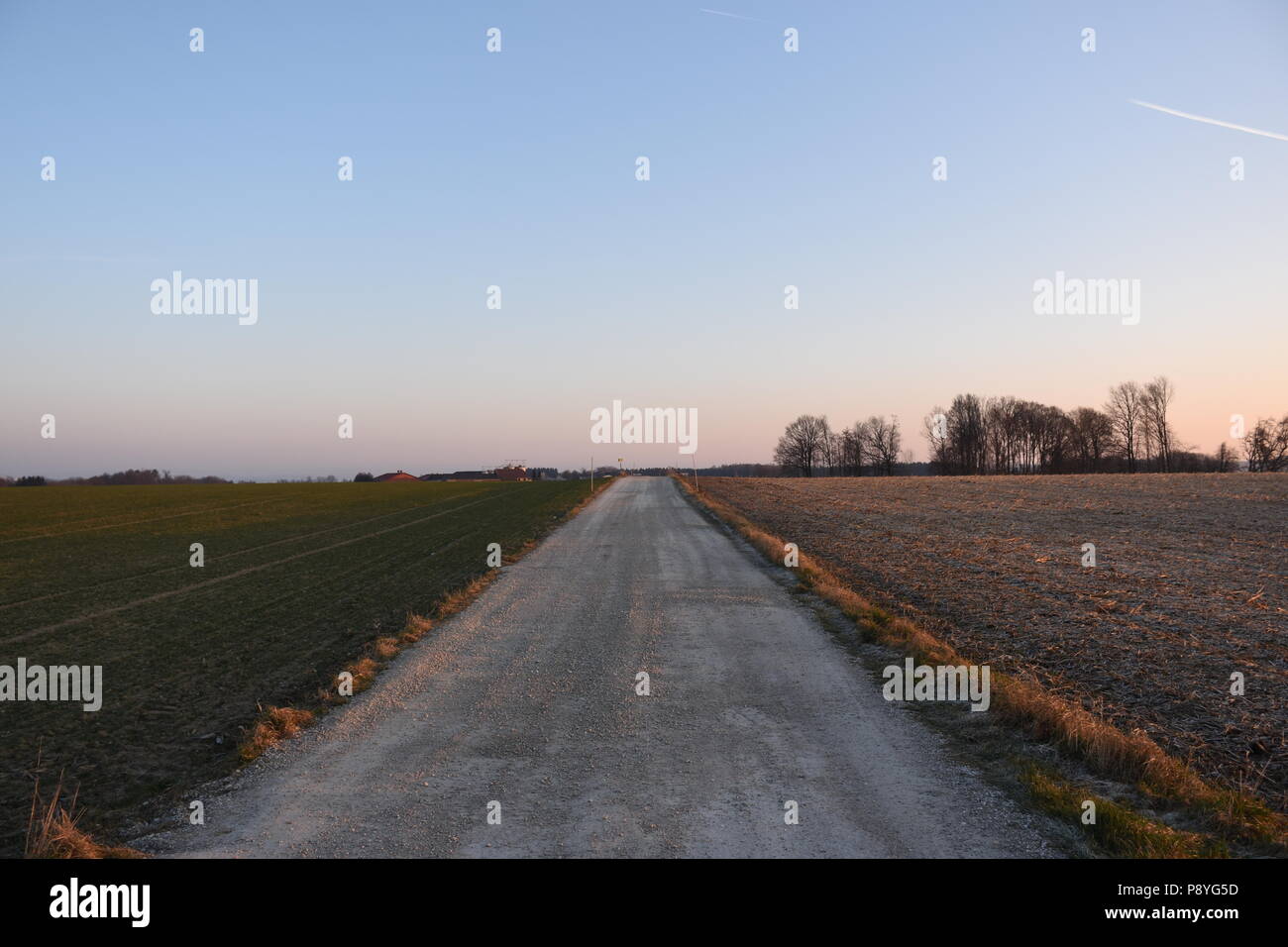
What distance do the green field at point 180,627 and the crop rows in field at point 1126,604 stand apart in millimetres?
9405

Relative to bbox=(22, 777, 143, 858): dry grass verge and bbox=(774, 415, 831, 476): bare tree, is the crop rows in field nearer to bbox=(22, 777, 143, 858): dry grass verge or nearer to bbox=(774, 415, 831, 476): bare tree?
bbox=(22, 777, 143, 858): dry grass verge

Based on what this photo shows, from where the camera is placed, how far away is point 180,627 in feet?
45.8

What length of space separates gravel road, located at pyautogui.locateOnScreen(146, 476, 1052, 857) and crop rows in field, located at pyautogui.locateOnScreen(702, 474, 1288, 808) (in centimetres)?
250

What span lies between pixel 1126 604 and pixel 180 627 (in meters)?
17.8

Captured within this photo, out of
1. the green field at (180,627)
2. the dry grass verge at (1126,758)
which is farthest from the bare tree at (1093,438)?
the dry grass verge at (1126,758)

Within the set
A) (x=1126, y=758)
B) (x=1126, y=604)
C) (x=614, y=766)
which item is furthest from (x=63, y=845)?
(x=1126, y=604)

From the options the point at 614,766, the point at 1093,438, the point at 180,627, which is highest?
the point at 1093,438

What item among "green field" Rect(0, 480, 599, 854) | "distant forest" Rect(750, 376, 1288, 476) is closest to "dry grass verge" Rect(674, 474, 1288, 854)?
"green field" Rect(0, 480, 599, 854)

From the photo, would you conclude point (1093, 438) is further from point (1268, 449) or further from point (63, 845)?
point (63, 845)

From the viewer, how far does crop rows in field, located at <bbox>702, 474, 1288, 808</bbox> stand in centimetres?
748
